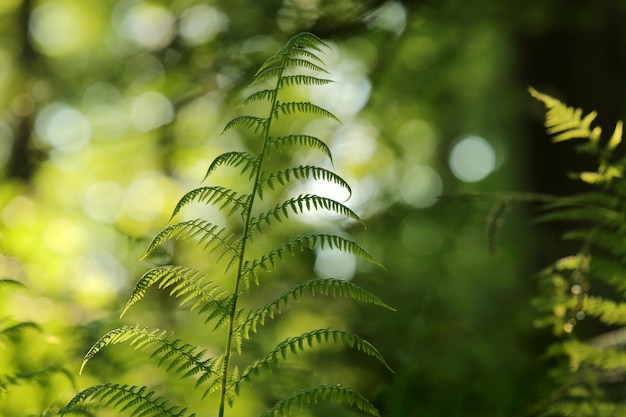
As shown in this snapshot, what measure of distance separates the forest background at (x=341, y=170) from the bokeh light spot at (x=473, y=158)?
10.5ft

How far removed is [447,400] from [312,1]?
6.99 ft

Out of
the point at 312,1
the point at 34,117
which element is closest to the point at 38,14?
the point at 34,117

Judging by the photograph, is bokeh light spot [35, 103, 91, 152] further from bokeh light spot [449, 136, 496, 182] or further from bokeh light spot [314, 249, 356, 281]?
bokeh light spot [449, 136, 496, 182]

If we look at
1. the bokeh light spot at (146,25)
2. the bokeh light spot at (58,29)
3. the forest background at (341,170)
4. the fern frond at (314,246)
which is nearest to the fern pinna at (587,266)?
the forest background at (341,170)

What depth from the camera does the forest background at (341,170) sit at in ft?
6.68

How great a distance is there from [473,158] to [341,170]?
603 centimetres

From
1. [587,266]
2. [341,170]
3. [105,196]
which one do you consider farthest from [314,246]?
[341,170]

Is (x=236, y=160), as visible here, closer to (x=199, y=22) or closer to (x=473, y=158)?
(x=199, y=22)

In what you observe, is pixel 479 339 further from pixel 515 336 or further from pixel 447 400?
pixel 447 400

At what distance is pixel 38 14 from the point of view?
7.82 metres

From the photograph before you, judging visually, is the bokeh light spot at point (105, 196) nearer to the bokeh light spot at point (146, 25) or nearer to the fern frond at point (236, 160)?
the bokeh light spot at point (146, 25)

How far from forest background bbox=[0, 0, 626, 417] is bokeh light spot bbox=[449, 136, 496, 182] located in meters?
3.19

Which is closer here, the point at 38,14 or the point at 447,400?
the point at 447,400

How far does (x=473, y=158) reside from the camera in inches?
462
